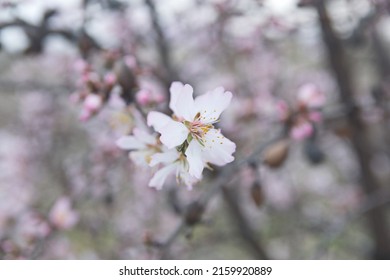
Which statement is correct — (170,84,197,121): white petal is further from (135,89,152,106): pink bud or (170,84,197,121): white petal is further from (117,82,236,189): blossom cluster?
(135,89,152,106): pink bud

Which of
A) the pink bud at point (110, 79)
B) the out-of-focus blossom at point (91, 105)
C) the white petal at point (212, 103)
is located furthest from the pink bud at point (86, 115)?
the white petal at point (212, 103)

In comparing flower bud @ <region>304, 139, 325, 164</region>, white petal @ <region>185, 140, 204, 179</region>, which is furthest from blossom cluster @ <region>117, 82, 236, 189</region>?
flower bud @ <region>304, 139, 325, 164</region>

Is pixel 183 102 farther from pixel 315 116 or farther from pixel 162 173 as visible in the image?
pixel 315 116


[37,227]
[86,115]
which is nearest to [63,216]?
[37,227]

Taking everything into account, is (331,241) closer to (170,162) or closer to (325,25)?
(170,162)

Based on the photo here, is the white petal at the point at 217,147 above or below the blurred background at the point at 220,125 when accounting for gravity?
below

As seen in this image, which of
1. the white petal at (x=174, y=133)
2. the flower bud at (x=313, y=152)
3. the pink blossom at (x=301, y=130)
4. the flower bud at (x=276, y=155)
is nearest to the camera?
the white petal at (x=174, y=133)

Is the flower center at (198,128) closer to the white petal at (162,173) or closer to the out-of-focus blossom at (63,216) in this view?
the white petal at (162,173)
